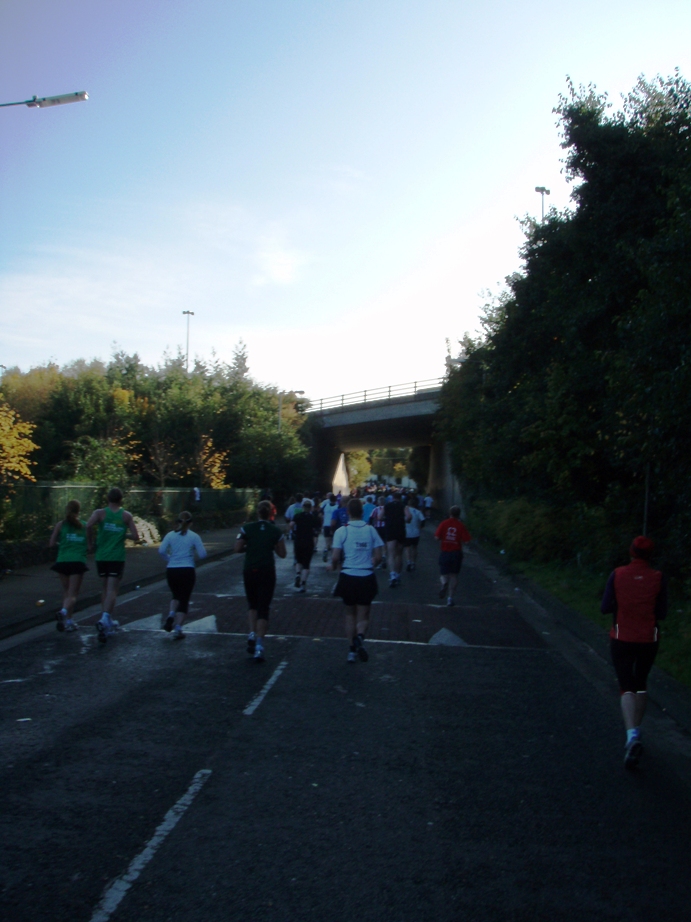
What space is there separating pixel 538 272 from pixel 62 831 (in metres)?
21.8

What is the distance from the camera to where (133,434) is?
41188mm

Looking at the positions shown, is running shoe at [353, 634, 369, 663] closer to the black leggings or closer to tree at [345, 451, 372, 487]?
the black leggings

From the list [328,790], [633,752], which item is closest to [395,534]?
[633,752]

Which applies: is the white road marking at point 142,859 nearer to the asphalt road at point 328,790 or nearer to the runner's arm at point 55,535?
the asphalt road at point 328,790

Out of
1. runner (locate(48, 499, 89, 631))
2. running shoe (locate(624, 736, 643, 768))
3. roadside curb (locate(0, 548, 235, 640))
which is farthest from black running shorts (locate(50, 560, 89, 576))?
running shoe (locate(624, 736, 643, 768))

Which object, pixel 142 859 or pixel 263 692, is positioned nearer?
pixel 142 859

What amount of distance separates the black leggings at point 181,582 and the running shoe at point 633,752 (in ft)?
20.1

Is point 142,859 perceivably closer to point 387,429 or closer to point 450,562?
point 450,562

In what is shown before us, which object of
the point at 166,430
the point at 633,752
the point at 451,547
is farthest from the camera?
the point at 166,430

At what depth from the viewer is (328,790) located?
5.64m

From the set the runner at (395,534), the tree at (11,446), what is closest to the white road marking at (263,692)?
the runner at (395,534)

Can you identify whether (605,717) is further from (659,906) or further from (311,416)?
(311,416)

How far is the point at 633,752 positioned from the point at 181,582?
6256 millimetres

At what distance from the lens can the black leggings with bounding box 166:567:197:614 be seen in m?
10.9
